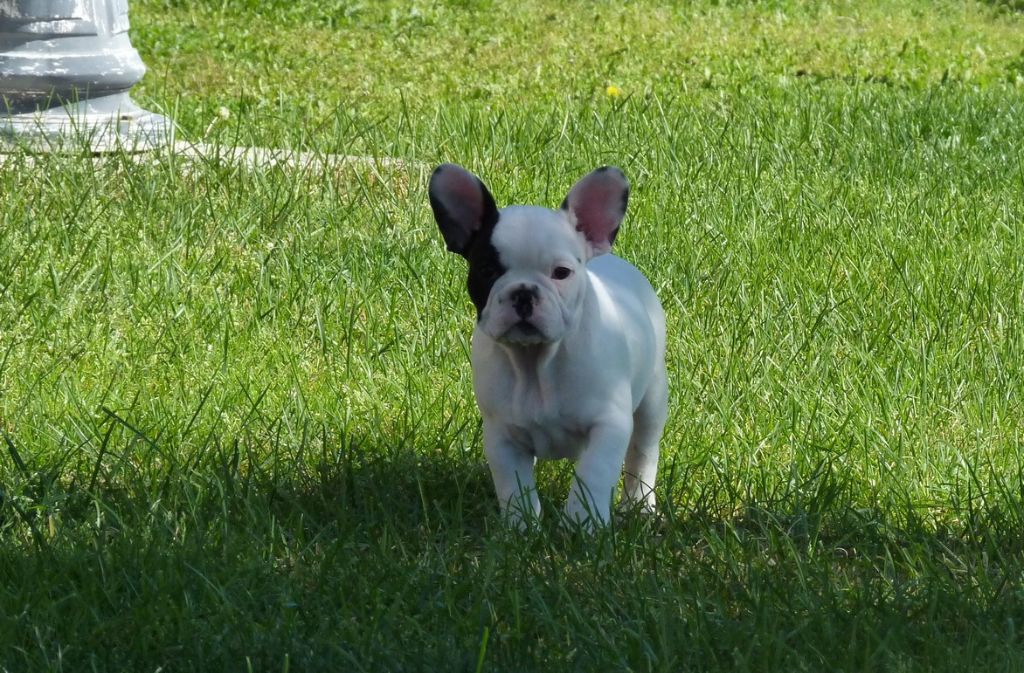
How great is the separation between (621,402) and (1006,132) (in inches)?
→ 198

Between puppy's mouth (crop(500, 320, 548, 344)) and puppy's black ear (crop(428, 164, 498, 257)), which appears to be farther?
puppy's black ear (crop(428, 164, 498, 257))

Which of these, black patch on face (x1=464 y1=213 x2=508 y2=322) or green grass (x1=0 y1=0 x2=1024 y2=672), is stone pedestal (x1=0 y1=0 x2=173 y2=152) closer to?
green grass (x1=0 y1=0 x2=1024 y2=672)

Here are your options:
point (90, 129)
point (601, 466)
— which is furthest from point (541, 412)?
point (90, 129)

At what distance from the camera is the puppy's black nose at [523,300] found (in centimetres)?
307

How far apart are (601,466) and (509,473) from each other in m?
0.24

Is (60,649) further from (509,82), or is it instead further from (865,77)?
(865,77)

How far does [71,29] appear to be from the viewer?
6738mm

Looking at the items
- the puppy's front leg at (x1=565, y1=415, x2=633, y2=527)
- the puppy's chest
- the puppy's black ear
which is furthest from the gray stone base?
the puppy's front leg at (x1=565, y1=415, x2=633, y2=527)

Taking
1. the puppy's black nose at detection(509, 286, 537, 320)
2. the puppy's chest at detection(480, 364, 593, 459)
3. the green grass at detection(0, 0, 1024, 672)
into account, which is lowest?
the green grass at detection(0, 0, 1024, 672)

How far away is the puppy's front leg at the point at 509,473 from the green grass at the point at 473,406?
71mm

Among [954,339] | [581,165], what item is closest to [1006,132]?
[581,165]

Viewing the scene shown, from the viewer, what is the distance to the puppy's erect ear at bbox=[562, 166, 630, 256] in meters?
3.37

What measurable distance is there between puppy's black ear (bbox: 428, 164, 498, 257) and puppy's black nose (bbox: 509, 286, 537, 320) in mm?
233

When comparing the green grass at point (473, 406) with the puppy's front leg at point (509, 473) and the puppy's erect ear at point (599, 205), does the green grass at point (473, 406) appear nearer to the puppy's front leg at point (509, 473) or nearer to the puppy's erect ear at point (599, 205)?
the puppy's front leg at point (509, 473)
